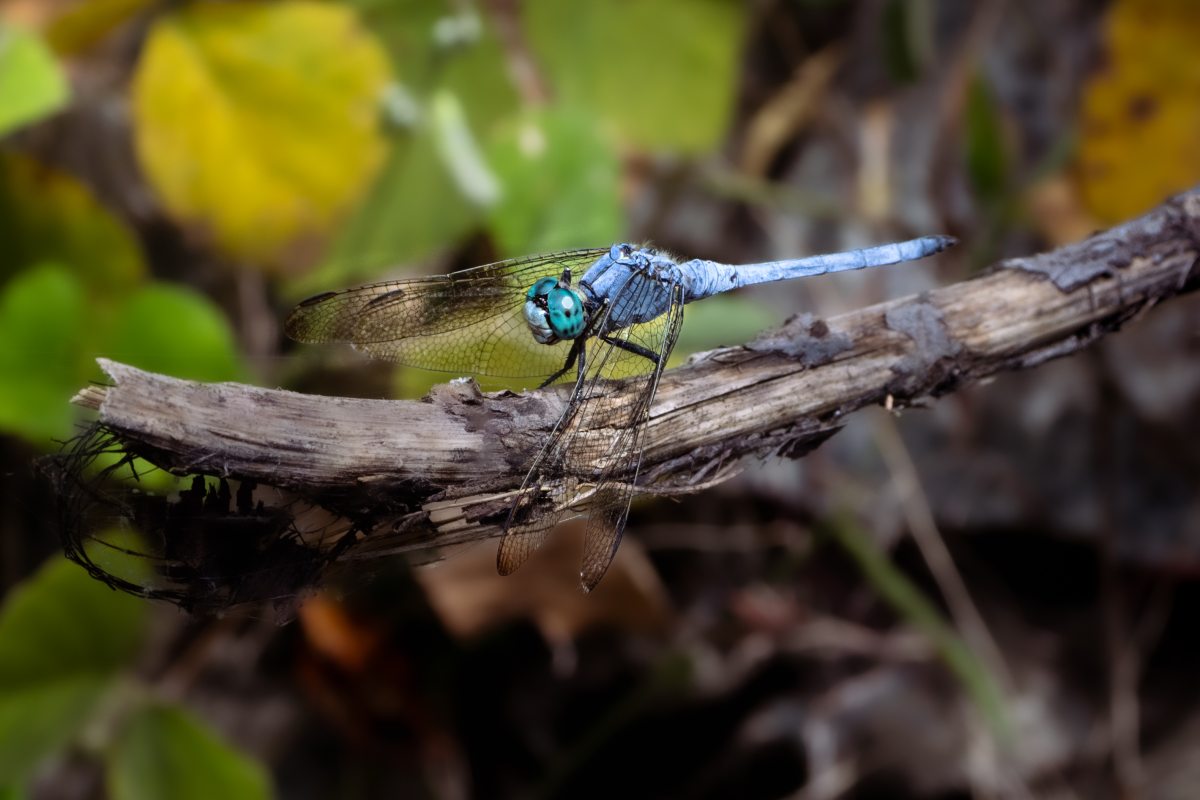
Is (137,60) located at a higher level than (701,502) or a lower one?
higher

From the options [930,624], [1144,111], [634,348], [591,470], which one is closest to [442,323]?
[634,348]

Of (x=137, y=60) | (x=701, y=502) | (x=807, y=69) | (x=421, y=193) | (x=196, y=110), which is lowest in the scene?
(x=701, y=502)

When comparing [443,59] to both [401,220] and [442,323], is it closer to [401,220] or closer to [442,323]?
[401,220]

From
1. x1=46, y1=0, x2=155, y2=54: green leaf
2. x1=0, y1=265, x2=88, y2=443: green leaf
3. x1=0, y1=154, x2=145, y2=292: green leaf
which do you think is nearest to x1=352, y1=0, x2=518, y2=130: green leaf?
x1=46, y1=0, x2=155, y2=54: green leaf

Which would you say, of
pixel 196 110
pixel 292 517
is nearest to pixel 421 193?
pixel 196 110

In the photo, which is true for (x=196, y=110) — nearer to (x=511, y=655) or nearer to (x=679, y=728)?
(x=511, y=655)

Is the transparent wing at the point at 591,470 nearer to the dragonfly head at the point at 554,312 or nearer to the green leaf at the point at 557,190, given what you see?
the dragonfly head at the point at 554,312
